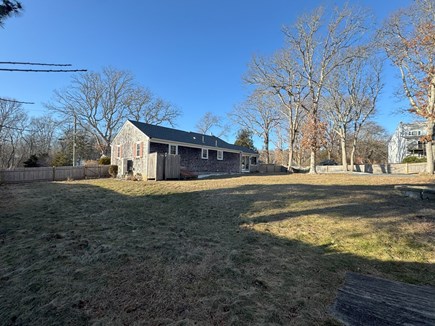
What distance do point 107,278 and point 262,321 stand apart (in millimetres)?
1891

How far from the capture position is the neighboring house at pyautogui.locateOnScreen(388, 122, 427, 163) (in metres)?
42.9

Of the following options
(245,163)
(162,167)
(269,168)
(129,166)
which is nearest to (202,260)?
(162,167)

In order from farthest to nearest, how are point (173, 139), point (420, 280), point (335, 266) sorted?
→ point (173, 139) → point (335, 266) → point (420, 280)

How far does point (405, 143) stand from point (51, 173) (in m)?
56.6

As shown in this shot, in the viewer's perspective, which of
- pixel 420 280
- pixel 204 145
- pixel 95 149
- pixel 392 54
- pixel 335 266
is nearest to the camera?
pixel 420 280

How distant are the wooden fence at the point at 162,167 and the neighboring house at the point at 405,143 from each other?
148 ft

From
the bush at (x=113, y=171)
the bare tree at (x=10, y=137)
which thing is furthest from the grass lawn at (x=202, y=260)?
the bare tree at (x=10, y=137)

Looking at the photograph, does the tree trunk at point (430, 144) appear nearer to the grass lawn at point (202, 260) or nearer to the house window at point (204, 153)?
the grass lawn at point (202, 260)

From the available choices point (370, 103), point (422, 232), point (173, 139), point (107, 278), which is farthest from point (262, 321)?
point (370, 103)

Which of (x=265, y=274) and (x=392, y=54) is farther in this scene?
(x=392, y=54)

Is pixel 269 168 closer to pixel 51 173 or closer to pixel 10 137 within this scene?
pixel 51 173

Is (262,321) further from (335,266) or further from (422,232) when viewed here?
(422,232)

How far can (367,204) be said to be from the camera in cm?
659

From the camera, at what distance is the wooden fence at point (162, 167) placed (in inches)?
584
